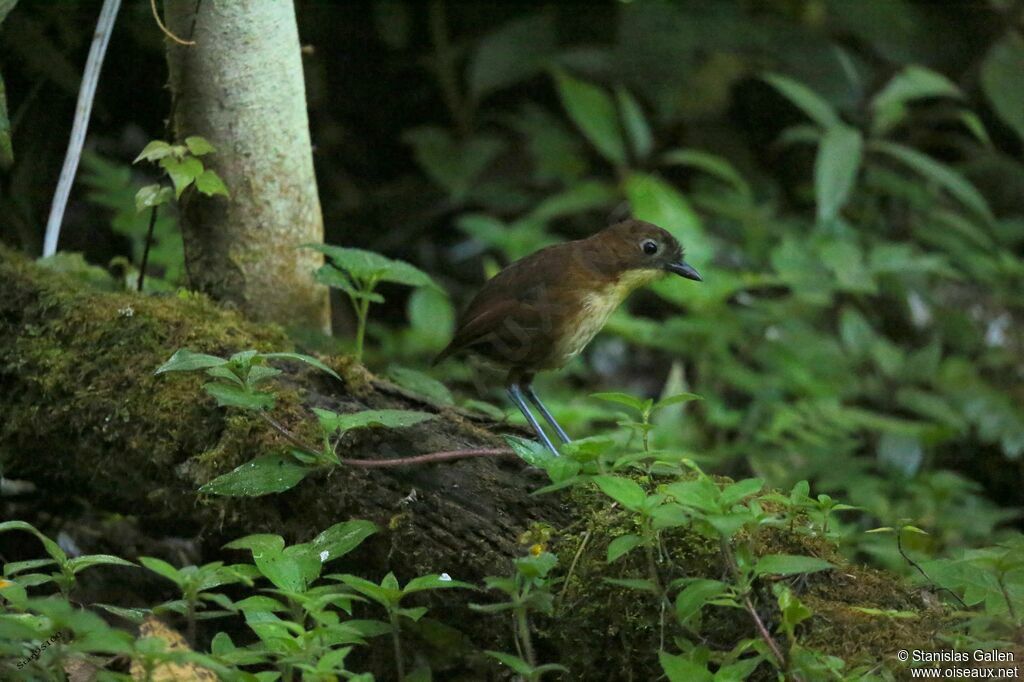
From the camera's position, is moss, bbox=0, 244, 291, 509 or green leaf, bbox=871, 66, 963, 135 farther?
green leaf, bbox=871, 66, 963, 135

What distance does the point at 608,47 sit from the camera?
6.55 m

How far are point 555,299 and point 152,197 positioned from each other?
1.15 m

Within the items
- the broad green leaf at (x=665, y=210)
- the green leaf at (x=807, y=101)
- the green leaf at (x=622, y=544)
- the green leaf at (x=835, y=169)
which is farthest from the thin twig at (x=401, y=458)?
the green leaf at (x=807, y=101)

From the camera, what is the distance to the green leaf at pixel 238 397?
251 cm

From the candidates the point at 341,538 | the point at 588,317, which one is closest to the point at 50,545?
the point at 341,538

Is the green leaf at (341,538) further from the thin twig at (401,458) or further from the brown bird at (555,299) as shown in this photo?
the brown bird at (555,299)

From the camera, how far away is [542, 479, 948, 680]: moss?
8.06 ft

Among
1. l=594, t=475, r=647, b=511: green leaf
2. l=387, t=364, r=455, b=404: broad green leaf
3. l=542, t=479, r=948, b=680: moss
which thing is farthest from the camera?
l=387, t=364, r=455, b=404: broad green leaf

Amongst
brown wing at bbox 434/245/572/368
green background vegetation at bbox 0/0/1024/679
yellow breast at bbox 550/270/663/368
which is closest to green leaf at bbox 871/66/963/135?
green background vegetation at bbox 0/0/1024/679

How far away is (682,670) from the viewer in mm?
2225

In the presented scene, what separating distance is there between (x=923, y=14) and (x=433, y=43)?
275 cm

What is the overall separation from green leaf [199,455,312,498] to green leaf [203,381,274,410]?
17 centimetres

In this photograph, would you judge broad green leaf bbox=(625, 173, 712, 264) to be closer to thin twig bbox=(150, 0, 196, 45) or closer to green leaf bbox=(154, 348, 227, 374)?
thin twig bbox=(150, 0, 196, 45)

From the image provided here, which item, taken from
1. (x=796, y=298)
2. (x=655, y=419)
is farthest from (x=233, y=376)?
(x=796, y=298)
